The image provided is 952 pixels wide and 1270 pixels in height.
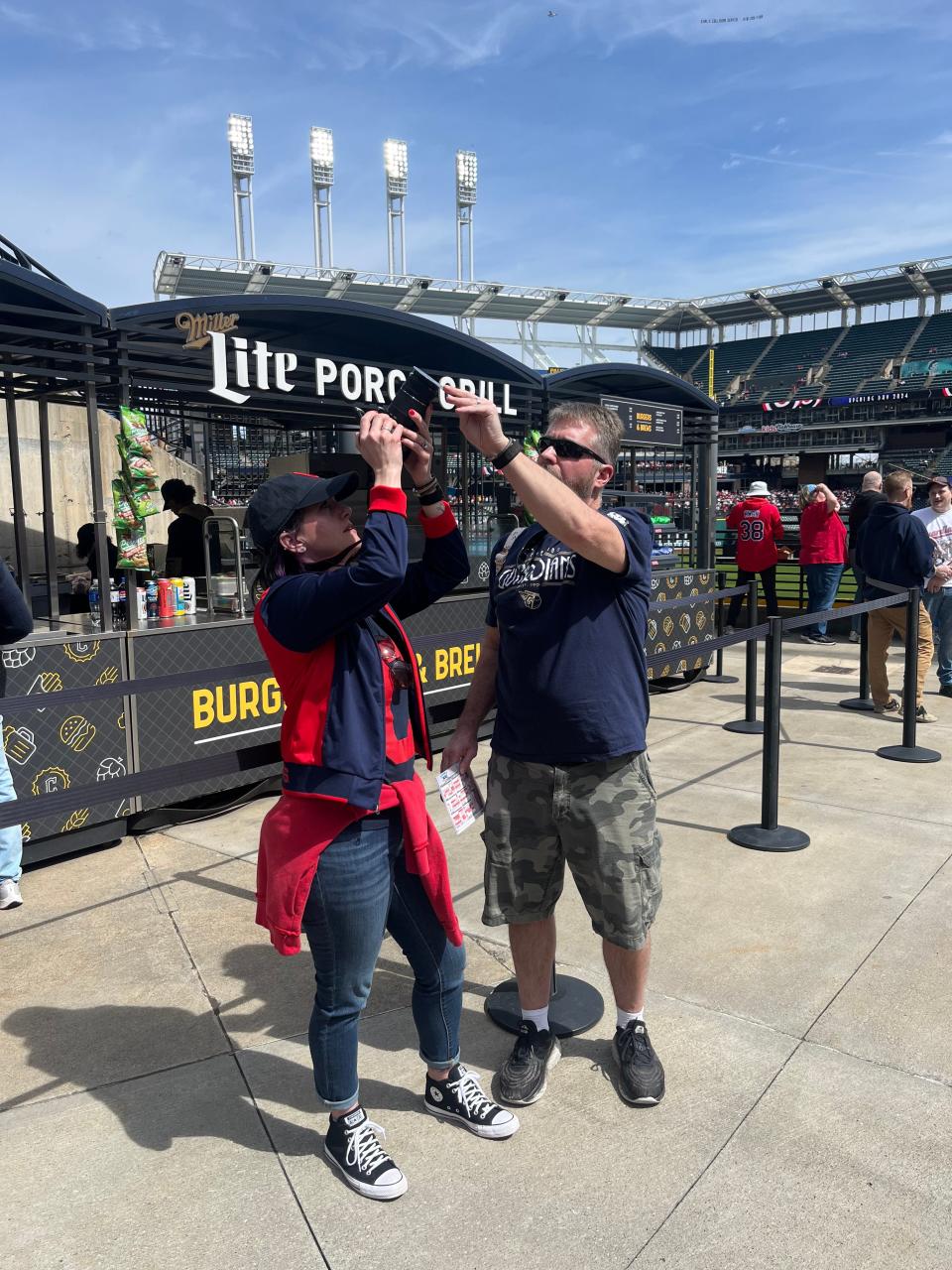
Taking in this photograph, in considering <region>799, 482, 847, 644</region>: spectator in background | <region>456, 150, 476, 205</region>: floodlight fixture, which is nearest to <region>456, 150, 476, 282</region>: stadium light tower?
<region>456, 150, 476, 205</region>: floodlight fixture

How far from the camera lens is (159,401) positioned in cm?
801

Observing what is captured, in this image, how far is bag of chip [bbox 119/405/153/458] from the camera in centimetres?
486

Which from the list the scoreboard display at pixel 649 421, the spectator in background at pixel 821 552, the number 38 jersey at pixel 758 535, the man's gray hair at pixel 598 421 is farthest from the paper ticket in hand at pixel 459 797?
the spectator in background at pixel 821 552

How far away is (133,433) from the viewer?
488 cm

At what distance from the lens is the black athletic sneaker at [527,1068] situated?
2457mm

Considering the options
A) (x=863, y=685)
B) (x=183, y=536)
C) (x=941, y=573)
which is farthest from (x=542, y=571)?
(x=941, y=573)

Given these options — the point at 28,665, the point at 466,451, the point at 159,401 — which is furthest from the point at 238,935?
the point at 466,451

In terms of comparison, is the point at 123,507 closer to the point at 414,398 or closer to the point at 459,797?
the point at 459,797

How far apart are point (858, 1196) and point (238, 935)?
2.35 m

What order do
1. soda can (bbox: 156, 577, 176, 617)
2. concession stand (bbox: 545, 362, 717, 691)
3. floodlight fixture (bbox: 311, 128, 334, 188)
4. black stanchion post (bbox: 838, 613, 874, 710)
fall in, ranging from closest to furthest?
soda can (bbox: 156, 577, 176, 617)
black stanchion post (bbox: 838, 613, 874, 710)
concession stand (bbox: 545, 362, 717, 691)
floodlight fixture (bbox: 311, 128, 334, 188)

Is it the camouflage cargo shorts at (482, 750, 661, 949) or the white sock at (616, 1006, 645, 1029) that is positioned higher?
the camouflage cargo shorts at (482, 750, 661, 949)

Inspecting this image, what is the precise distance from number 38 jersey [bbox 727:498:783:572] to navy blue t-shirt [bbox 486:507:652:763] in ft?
28.6

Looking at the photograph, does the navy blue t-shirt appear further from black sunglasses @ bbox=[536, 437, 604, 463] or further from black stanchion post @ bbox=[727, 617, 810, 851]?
black stanchion post @ bbox=[727, 617, 810, 851]

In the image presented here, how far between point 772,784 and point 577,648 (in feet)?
8.20
